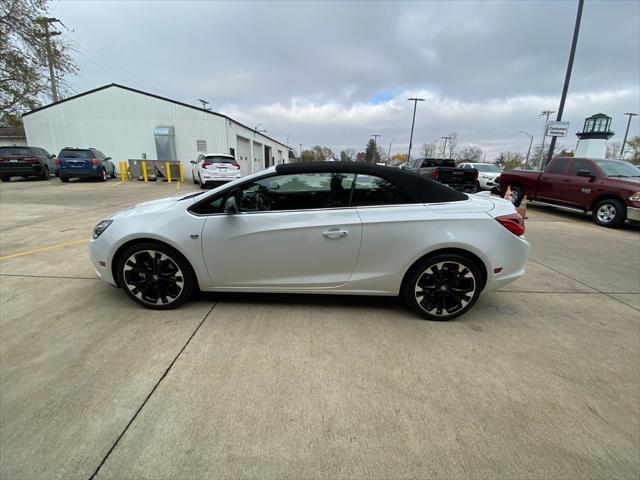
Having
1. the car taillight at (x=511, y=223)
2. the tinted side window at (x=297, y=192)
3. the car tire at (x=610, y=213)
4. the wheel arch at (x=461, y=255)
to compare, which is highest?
the tinted side window at (x=297, y=192)

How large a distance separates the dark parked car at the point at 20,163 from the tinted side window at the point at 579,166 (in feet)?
74.1

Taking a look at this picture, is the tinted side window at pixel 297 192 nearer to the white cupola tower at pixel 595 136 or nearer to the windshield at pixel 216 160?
the windshield at pixel 216 160

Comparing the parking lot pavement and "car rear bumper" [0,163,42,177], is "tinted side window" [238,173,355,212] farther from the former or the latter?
"car rear bumper" [0,163,42,177]

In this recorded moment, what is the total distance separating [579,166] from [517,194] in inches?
79.3

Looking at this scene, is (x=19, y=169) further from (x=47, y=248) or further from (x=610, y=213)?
(x=610, y=213)

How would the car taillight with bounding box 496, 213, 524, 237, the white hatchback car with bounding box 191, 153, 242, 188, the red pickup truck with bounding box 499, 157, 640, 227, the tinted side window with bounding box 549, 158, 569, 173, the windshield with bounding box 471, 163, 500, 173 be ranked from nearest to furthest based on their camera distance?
the car taillight with bounding box 496, 213, 524, 237 → the red pickup truck with bounding box 499, 157, 640, 227 → the tinted side window with bounding box 549, 158, 569, 173 → the white hatchback car with bounding box 191, 153, 242, 188 → the windshield with bounding box 471, 163, 500, 173

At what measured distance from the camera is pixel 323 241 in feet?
9.02

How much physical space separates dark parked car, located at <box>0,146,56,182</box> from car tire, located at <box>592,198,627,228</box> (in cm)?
2307

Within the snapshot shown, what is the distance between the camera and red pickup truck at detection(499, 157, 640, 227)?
7.62m

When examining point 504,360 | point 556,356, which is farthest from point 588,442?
point 556,356

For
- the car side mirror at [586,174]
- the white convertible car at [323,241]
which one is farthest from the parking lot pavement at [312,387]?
the car side mirror at [586,174]

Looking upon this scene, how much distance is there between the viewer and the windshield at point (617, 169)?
8.12 meters

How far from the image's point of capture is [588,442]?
67.8 inches

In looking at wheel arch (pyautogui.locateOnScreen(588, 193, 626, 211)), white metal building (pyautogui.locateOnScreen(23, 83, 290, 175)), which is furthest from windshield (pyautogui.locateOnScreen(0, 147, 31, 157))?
wheel arch (pyautogui.locateOnScreen(588, 193, 626, 211))
